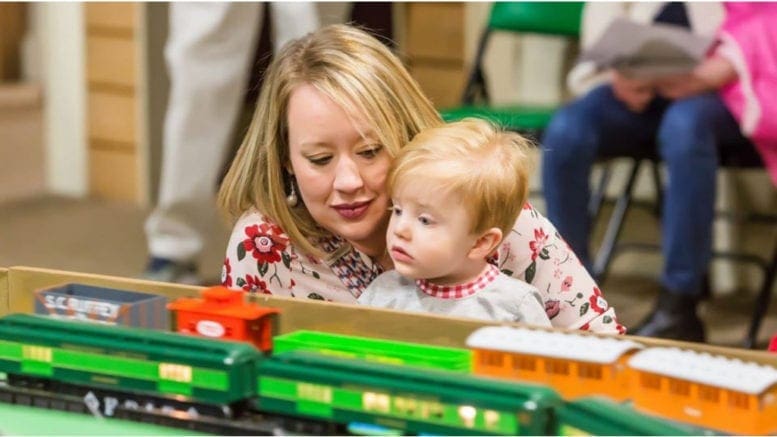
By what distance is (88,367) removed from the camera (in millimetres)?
1078

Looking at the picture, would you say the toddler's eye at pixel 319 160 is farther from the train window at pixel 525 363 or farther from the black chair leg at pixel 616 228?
the black chair leg at pixel 616 228

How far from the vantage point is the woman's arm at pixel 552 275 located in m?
1.65

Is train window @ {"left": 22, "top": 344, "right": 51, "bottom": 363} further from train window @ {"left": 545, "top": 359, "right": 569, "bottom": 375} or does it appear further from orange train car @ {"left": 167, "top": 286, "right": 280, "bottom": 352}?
train window @ {"left": 545, "top": 359, "right": 569, "bottom": 375}

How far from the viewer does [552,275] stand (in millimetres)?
1671

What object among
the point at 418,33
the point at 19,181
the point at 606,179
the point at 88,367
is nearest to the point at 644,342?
the point at 88,367

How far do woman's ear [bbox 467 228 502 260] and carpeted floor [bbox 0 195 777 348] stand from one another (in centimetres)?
157

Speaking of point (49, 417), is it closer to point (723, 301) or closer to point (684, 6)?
point (684, 6)

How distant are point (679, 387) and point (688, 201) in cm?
193

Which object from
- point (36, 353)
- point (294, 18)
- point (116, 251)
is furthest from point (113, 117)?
point (36, 353)

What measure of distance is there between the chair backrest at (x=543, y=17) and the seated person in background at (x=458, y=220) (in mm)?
1929

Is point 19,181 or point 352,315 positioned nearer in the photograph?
point 352,315

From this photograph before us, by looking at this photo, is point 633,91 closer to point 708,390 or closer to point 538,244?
point 538,244

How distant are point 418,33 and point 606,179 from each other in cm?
113

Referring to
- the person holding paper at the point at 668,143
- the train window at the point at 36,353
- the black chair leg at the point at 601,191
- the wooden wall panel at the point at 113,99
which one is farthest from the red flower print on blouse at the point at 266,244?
the wooden wall panel at the point at 113,99
